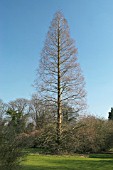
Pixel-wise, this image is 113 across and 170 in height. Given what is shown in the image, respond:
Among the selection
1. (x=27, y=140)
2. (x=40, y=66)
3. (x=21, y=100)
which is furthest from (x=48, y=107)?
(x=21, y=100)

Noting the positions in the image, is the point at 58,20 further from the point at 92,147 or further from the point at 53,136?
the point at 92,147

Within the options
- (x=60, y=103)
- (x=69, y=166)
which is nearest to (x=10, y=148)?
(x=69, y=166)

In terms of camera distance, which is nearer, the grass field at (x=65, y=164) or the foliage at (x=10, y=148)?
the foliage at (x=10, y=148)

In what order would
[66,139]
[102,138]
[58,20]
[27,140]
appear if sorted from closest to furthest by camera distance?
[27,140]
[66,139]
[58,20]
[102,138]

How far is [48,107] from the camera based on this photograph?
2338 centimetres

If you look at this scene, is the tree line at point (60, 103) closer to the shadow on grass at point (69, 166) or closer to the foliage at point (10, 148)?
the shadow on grass at point (69, 166)

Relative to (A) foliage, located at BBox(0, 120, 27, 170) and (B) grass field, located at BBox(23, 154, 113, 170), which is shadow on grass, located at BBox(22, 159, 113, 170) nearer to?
(B) grass field, located at BBox(23, 154, 113, 170)

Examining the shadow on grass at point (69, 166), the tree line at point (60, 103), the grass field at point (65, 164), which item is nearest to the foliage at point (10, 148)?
the grass field at point (65, 164)

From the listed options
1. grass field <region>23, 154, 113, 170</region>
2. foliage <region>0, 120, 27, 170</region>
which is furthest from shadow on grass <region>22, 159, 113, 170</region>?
foliage <region>0, 120, 27, 170</region>

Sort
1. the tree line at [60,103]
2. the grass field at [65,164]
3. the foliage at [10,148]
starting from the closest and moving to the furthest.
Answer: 1. the foliage at [10,148]
2. the grass field at [65,164]
3. the tree line at [60,103]

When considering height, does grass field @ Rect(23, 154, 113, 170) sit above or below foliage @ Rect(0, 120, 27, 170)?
below

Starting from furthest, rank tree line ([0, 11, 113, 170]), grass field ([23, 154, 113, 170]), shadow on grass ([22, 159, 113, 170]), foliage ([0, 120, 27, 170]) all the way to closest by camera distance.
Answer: tree line ([0, 11, 113, 170]) → grass field ([23, 154, 113, 170]) → shadow on grass ([22, 159, 113, 170]) → foliage ([0, 120, 27, 170])

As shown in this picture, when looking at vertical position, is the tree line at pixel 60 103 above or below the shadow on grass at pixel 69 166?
above

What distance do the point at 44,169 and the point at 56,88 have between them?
1194 centimetres
